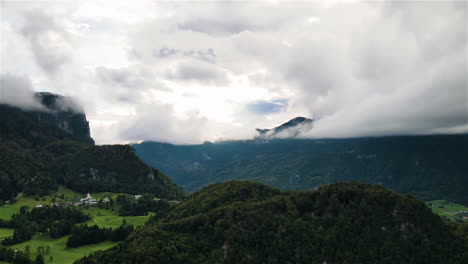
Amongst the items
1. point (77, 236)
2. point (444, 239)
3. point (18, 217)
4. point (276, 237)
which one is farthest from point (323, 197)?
point (18, 217)

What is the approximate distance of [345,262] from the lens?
8756 centimetres

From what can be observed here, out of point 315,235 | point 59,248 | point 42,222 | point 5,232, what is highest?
point 315,235

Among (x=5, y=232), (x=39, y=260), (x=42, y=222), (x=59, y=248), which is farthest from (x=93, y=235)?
(x=42, y=222)

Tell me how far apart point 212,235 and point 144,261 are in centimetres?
2253

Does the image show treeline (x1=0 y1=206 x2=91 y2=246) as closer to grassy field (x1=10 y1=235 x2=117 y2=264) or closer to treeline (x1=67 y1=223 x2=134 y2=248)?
grassy field (x1=10 y1=235 x2=117 y2=264)

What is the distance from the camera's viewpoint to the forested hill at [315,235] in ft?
297

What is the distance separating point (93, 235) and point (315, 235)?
342 feet

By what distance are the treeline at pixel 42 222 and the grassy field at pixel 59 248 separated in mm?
4023

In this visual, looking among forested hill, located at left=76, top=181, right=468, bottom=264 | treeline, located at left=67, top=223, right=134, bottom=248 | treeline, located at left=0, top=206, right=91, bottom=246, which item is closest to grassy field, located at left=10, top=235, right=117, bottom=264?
treeline, located at left=67, top=223, right=134, bottom=248

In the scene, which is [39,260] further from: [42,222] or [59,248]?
[42,222]

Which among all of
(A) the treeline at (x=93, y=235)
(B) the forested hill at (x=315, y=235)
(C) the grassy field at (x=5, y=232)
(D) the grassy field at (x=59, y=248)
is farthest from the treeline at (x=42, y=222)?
(B) the forested hill at (x=315, y=235)

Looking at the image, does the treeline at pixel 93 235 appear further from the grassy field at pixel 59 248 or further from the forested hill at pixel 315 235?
the forested hill at pixel 315 235

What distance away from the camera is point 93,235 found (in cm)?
15388

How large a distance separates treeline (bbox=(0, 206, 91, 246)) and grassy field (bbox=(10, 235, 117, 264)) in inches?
158
